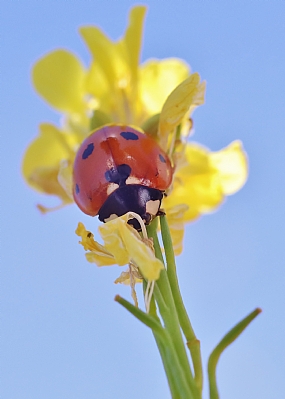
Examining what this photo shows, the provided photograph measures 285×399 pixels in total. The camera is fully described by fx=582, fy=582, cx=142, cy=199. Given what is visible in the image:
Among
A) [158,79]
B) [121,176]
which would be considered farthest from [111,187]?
[158,79]

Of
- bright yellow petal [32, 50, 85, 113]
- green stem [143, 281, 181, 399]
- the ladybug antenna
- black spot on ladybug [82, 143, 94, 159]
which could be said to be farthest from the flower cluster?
green stem [143, 281, 181, 399]

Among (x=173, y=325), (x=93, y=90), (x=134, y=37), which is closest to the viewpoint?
(x=173, y=325)

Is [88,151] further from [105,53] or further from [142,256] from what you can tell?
[105,53]

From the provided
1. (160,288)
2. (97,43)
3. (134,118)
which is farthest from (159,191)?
(97,43)

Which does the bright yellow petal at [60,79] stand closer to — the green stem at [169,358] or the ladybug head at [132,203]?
the ladybug head at [132,203]

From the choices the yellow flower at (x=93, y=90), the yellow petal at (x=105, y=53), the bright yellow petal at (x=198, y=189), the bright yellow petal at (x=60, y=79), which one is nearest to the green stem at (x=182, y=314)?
the yellow flower at (x=93, y=90)

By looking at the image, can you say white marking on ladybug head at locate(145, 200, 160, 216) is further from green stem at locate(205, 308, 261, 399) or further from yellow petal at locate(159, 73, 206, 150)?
green stem at locate(205, 308, 261, 399)
